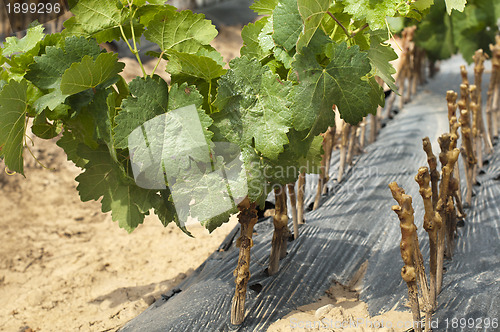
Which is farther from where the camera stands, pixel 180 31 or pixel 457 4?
pixel 180 31

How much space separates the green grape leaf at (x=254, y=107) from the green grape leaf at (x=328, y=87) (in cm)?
4

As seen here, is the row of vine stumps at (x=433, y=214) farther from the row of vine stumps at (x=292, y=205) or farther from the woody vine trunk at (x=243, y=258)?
the woody vine trunk at (x=243, y=258)

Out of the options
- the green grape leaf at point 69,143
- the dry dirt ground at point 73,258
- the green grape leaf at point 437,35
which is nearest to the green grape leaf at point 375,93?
the green grape leaf at point 69,143

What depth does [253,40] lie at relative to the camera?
1218mm

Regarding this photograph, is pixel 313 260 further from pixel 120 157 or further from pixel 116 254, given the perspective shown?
pixel 116 254

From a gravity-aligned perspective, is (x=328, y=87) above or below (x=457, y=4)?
below

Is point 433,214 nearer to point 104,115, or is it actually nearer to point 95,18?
point 104,115

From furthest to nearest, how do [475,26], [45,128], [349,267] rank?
1. [475,26]
2. [349,267]
3. [45,128]

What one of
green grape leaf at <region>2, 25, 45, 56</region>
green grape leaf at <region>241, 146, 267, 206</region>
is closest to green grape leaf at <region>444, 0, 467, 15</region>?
green grape leaf at <region>241, 146, 267, 206</region>

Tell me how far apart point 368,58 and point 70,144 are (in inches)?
34.1

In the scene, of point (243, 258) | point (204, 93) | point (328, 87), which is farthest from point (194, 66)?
point (243, 258)

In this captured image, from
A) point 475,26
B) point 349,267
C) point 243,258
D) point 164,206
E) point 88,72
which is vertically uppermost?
point 475,26

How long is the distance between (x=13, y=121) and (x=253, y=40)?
639 mm

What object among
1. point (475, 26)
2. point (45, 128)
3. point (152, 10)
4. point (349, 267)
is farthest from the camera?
point (475, 26)
